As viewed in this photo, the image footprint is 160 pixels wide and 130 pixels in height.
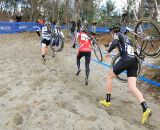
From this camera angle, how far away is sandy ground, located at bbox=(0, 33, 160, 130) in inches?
281

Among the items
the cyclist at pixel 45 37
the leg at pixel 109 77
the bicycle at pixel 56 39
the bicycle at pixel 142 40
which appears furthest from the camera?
the bicycle at pixel 56 39

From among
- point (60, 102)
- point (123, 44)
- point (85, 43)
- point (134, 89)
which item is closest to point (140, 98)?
point (134, 89)

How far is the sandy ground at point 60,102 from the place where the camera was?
7137 millimetres

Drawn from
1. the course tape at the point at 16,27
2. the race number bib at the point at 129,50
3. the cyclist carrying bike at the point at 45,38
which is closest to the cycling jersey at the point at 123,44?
the race number bib at the point at 129,50

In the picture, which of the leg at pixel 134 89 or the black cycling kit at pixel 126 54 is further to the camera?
the black cycling kit at pixel 126 54

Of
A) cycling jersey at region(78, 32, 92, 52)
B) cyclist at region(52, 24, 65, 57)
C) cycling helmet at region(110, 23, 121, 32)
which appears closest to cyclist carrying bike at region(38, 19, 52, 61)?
cyclist at region(52, 24, 65, 57)

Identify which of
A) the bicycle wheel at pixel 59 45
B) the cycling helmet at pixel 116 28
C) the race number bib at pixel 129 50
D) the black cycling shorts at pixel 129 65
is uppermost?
the cycling helmet at pixel 116 28

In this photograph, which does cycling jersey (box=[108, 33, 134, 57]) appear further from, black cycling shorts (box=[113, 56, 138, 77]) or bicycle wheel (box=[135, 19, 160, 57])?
bicycle wheel (box=[135, 19, 160, 57])

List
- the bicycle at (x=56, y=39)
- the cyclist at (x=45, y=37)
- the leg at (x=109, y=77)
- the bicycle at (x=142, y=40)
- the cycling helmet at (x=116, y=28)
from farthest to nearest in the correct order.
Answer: the bicycle at (x=56, y=39) < the cyclist at (x=45, y=37) < the bicycle at (x=142, y=40) < the leg at (x=109, y=77) < the cycling helmet at (x=116, y=28)

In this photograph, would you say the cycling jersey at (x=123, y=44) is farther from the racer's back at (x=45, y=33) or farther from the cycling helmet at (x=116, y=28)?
the racer's back at (x=45, y=33)

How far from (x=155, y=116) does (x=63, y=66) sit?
17.6 feet

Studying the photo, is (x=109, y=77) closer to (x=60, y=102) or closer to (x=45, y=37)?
(x=60, y=102)

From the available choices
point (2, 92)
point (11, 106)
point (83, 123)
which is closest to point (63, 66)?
point (2, 92)

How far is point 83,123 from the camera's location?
7102 mm
